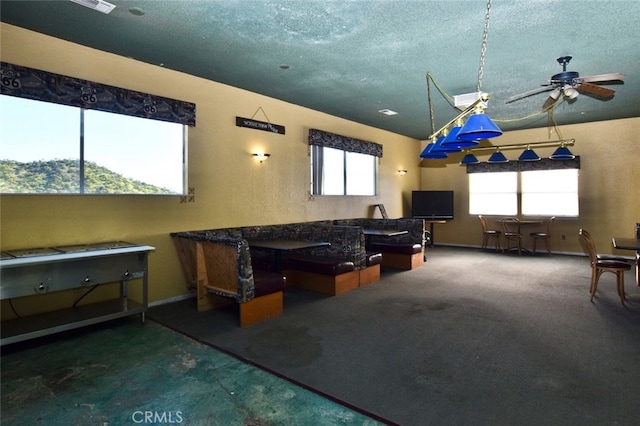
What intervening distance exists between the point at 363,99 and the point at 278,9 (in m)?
3.24

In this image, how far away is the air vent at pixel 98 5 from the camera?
123 inches

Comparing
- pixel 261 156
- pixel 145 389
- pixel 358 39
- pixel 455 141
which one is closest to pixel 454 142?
pixel 455 141

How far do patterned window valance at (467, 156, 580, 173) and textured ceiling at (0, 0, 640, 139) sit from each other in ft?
9.65

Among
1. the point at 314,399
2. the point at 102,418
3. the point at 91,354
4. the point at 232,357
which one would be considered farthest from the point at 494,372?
the point at 91,354

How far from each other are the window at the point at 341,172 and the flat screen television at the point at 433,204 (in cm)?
159

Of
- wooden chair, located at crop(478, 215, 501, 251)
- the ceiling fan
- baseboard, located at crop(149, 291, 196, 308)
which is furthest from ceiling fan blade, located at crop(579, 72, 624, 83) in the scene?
baseboard, located at crop(149, 291, 196, 308)

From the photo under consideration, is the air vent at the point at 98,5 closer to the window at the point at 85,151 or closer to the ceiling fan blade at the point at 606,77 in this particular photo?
the window at the point at 85,151

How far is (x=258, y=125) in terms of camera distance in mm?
5914

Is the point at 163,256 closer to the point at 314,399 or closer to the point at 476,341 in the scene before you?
the point at 314,399

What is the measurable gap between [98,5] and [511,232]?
9201 mm

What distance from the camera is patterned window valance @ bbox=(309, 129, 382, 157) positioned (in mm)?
6941

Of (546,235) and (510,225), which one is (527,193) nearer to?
(510,225)

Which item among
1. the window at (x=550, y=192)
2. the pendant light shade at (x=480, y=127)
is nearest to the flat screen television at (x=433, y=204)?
the window at (x=550, y=192)

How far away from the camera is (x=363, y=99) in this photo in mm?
6273
